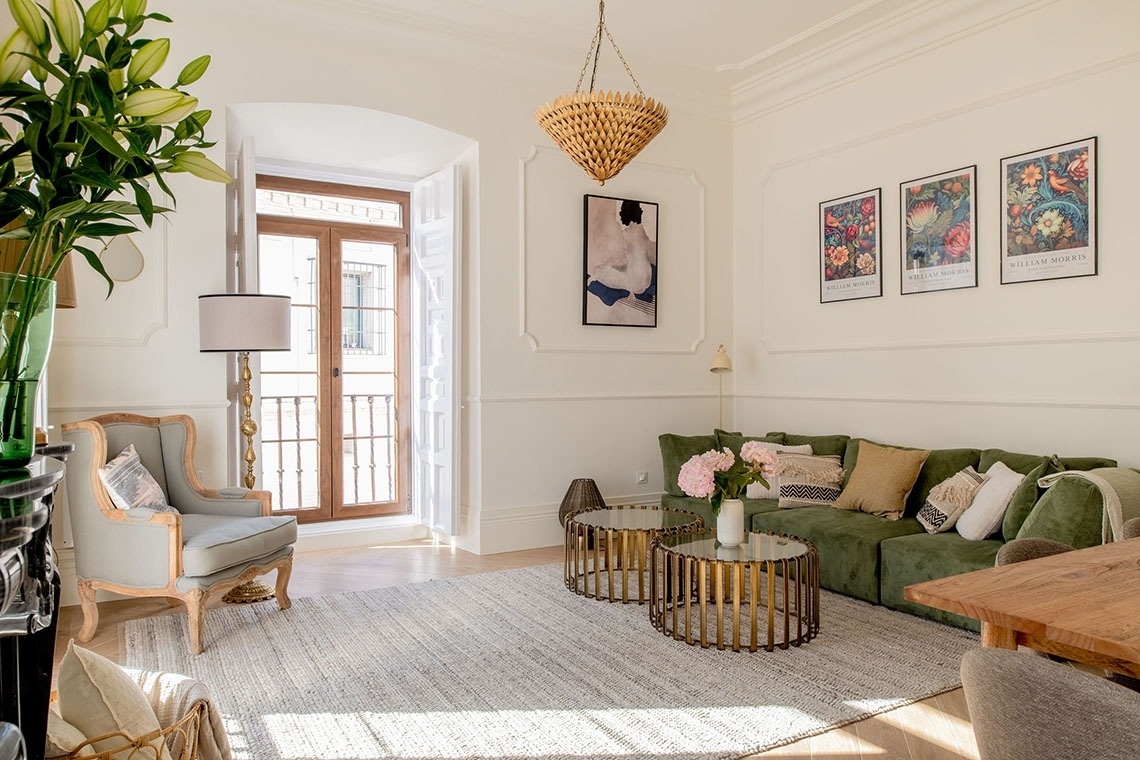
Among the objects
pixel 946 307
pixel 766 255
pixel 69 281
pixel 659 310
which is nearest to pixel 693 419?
pixel 659 310

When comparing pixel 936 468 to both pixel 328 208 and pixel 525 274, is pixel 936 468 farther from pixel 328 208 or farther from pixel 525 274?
pixel 328 208

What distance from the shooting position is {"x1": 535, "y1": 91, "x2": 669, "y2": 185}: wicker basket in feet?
12.0

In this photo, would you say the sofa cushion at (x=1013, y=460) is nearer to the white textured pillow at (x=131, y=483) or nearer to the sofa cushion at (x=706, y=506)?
the sofa cushion at (x=706, y=506)

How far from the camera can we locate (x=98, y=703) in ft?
4.73

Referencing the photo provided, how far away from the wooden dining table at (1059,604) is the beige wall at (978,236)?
283 cm

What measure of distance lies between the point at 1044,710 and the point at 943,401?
407cm

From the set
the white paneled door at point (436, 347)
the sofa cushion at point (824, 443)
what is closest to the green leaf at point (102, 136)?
the white paneled door at point (436, 347)

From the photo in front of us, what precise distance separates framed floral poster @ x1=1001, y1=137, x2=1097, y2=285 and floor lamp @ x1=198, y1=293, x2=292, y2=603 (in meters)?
3.97

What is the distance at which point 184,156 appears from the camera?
931mm

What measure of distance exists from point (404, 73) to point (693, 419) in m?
3.24

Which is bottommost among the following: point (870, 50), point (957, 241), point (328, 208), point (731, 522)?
point (731, 522)

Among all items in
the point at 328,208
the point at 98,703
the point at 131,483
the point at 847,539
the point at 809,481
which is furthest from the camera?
the point at 328,208

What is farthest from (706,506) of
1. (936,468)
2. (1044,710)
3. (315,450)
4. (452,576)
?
(1044,710)

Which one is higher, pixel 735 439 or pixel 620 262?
pixel 620 262
